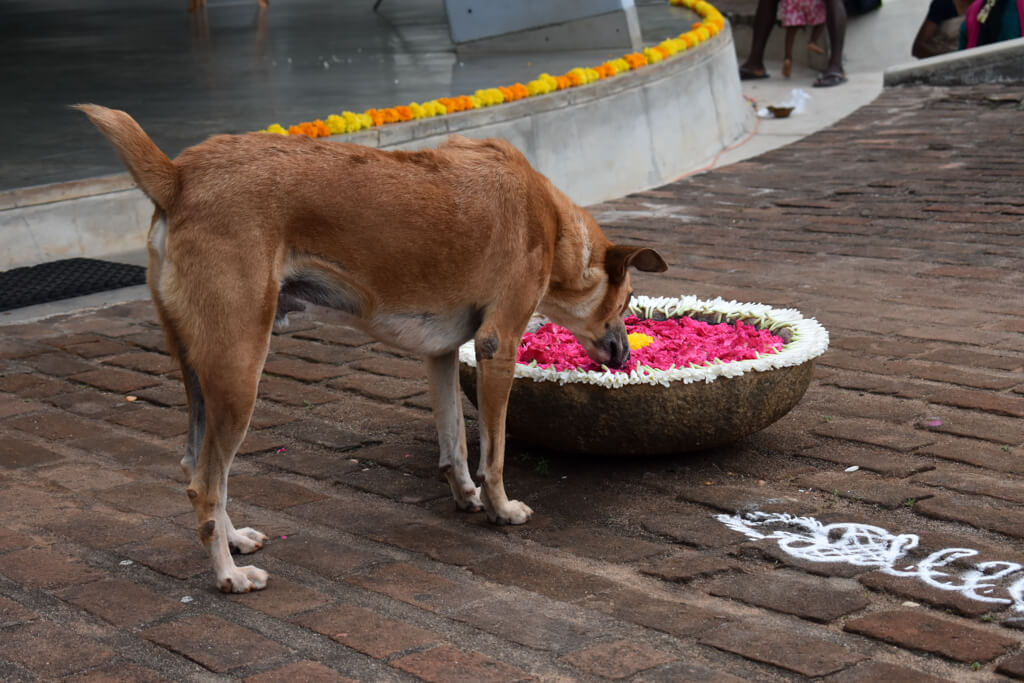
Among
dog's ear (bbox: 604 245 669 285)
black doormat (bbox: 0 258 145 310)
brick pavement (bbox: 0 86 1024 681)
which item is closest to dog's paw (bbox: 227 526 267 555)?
brick pavement (bbox: 0 86 1024 681)

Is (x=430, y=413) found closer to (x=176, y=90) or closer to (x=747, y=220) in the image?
(x=747, y=220)

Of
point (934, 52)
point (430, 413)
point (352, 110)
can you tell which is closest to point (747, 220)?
point (352, 110)

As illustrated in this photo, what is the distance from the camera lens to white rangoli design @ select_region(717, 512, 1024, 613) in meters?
3.70

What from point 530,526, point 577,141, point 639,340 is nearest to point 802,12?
point 577,141

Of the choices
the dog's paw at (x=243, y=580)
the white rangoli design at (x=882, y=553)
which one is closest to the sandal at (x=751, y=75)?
the white rangoli design at (x=882, y=553)

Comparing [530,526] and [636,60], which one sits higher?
[636,60]

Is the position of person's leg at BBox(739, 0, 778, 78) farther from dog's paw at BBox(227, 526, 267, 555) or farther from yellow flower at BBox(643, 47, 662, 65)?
dog's paw at BBox(227, 526, 267, 555)

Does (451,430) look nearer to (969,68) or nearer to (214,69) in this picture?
(214,69)

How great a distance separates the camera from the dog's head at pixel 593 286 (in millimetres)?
4469

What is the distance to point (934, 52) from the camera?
49.7ft

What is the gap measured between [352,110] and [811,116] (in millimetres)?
5482

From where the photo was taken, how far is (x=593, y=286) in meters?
4.53

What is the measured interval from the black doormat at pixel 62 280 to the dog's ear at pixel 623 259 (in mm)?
4302

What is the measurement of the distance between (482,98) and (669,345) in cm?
532
